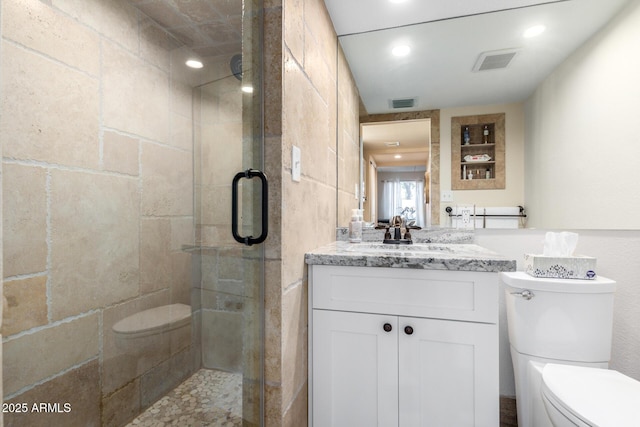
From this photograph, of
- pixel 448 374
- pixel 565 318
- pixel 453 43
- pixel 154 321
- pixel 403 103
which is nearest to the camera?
pixel 154 321

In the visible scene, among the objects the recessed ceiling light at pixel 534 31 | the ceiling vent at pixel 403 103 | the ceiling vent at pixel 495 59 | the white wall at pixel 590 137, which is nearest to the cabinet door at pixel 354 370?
the white wall at pixel 590 137

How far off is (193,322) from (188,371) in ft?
0.41

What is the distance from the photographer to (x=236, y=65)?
969 millimetres

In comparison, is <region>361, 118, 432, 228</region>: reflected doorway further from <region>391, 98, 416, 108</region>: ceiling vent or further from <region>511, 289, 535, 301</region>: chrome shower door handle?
<region>511, 289, 535, 301</region>: chrome shower door handle

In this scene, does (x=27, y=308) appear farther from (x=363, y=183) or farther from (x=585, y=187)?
(x=585, y=187)

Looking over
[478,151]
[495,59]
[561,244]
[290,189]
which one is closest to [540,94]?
[495,59]

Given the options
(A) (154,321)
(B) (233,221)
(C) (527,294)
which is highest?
(B) (233,221)

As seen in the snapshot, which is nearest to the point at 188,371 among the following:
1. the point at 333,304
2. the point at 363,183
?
the point at 333,304

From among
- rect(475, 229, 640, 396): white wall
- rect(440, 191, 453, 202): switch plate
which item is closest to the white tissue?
rect(475, 229, 640, 396): white wall

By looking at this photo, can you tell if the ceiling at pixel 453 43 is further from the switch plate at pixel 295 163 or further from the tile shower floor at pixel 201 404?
the tile shower floor at pixel 201 404

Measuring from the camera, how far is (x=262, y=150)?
1.07 metres

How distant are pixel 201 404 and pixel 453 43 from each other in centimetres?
204

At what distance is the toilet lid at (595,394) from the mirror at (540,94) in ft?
2.36

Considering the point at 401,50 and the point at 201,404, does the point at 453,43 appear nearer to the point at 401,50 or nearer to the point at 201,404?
the point at 401,50
